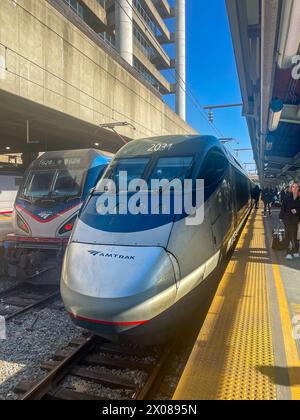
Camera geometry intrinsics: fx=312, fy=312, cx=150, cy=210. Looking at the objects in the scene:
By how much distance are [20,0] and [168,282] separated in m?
9.41

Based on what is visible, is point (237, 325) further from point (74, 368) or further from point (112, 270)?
point (74, 368)

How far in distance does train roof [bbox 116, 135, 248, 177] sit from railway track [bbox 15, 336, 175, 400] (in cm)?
284

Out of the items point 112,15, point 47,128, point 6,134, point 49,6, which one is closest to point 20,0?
point 49,6

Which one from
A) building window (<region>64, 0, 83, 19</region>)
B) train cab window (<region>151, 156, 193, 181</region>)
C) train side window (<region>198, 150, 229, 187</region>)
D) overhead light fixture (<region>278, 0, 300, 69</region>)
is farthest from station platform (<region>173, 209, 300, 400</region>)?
building window (<region>64, 0, 83, 19</region>)

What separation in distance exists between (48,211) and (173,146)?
3.79m

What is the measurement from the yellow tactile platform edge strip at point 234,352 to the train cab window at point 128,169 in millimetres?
2177

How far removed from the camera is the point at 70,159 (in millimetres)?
8117

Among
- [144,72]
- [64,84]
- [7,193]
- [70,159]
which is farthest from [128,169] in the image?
[144,72]

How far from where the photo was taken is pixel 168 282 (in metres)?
3.31

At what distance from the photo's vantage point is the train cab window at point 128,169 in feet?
15.8

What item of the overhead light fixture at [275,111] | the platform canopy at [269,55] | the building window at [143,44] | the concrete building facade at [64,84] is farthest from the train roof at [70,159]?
the building window at [143,44]

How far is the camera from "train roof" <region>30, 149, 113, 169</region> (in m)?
7.97

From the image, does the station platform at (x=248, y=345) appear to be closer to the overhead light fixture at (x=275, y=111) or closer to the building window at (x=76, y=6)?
the overhead light fixture at (x=275, y=111)
